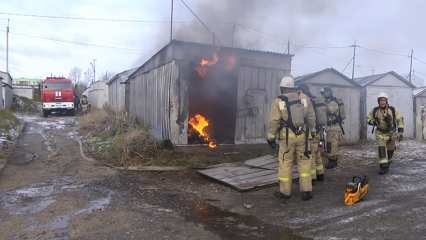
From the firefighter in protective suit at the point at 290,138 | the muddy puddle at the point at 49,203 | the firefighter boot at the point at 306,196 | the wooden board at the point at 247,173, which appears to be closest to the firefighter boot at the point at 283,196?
the firefighter in protective suit at the point at 290,138

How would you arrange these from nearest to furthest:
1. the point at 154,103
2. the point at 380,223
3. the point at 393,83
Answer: the point at 380,223 → the point at 154,103 → the point at 393,83

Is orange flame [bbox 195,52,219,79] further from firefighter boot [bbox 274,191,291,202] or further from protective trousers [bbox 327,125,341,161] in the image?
firefighter boot [bbox 274,191,291,202]

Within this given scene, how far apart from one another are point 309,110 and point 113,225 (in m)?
3.39

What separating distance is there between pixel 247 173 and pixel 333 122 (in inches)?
86.4

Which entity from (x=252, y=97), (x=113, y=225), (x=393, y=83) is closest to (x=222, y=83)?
(x=252, y=97)

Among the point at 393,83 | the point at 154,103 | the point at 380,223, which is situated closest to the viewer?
the point at 380,223

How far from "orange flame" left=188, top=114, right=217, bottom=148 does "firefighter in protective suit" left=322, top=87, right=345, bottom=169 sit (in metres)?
3.22

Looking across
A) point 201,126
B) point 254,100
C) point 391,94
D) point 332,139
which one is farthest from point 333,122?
point 391,94

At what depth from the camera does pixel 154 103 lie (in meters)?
12.3

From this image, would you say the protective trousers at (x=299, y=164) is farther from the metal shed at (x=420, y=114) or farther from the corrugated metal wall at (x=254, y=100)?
the metal shed at (x=420, y=114)

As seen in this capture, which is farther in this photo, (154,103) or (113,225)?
(154,103)

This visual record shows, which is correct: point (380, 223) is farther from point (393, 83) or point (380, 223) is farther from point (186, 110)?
point (393, 83)

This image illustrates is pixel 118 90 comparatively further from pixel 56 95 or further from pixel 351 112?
pixel 351 112

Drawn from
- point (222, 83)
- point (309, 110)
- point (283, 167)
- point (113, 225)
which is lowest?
point (113, 225)
